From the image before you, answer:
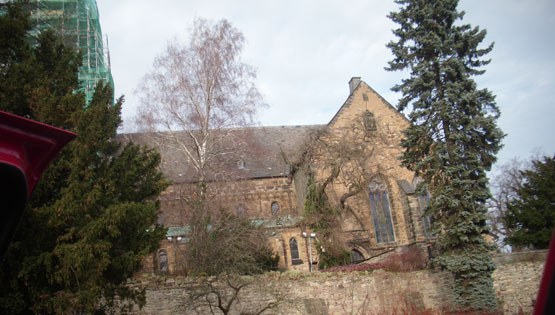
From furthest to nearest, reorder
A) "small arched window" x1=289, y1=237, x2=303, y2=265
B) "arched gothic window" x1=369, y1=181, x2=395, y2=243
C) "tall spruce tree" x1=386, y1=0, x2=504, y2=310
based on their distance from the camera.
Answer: "arched gothic window" x1=369, y1=181, x2=395, y2=243 → "small arched window" x1=289, y1=237, x2=303, y2=265 → "tall spruce tree" x1=386, y1=0, x2=504, y2=310

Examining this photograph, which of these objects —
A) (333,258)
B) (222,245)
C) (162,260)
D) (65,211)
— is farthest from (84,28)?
(65,211)

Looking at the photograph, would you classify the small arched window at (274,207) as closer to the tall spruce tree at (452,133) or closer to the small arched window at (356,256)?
the small arched window at (356,256)

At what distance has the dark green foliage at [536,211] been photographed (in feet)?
66.5

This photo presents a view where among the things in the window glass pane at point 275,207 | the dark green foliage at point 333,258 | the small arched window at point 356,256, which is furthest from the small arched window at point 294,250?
the window glass pane at point 275,207

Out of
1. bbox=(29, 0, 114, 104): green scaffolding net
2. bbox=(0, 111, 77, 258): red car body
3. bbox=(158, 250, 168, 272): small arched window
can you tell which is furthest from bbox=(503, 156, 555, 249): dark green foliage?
bbox=(0, 111, 77, 258): red car body

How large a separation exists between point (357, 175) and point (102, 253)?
14.8 m

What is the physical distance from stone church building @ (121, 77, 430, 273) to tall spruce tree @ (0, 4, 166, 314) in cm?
881

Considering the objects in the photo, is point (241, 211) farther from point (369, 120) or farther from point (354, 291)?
point (369, 120)

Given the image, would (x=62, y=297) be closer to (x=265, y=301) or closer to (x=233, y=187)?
(x=265, y=301)

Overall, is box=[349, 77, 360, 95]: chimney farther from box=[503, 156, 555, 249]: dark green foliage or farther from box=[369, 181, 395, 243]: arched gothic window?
box=[503, 156, 555, 249]: dark green foliage

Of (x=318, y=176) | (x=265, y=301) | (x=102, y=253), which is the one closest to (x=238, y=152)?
(x=318, y=176)

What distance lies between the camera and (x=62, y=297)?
27.8 ft

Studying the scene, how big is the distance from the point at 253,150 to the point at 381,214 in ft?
33.7

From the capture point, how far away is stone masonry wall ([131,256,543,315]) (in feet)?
49.9
